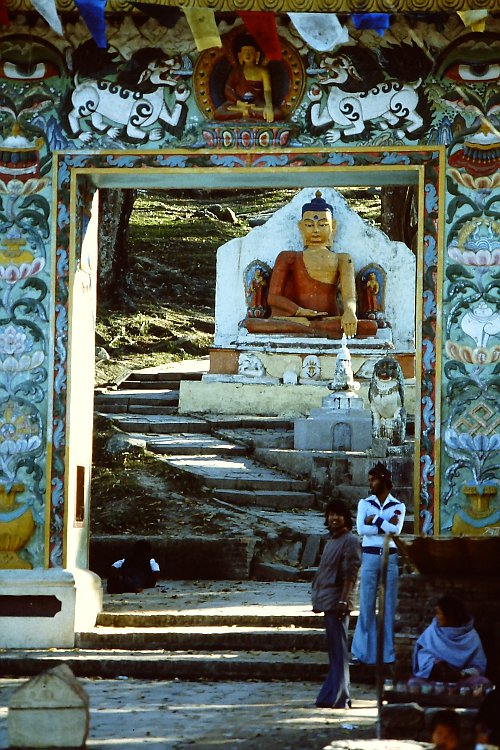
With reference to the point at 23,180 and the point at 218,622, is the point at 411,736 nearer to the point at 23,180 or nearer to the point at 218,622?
the point at 218,622

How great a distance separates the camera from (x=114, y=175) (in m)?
10.6

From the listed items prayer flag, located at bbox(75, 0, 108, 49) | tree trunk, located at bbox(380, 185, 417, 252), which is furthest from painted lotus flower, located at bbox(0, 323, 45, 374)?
tree trunk, located at bbox(380, 185, 417, 252)

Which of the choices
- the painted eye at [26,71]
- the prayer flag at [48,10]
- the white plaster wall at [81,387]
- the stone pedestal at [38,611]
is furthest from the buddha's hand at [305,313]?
the prayer flag at [48,10]

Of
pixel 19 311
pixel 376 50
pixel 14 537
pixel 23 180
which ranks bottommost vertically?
pixel 14 537

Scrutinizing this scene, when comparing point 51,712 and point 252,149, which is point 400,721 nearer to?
point 51,712

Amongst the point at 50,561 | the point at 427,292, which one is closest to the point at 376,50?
the point at 427,292

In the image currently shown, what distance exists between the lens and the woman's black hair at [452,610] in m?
8.05

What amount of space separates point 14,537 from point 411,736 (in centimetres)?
379

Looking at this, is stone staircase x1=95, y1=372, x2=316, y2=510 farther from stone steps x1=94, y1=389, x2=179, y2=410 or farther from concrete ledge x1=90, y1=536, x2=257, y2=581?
concrete ledge x1=90, y1=536, x2=257, y2=581

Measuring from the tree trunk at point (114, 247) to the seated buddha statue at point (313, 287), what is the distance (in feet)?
17.4

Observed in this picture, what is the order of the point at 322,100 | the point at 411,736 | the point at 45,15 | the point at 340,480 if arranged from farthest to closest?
the point at 340,480 < the point at 322,100 < the point at 45,15 < the point at 411,736

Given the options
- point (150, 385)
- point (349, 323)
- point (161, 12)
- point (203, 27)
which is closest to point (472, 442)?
point (203, 27)

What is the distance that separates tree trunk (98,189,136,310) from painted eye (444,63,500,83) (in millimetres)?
16807

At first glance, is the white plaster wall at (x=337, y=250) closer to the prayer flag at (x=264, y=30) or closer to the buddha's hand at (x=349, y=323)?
the buddha's hand at (x=349, y=323)
